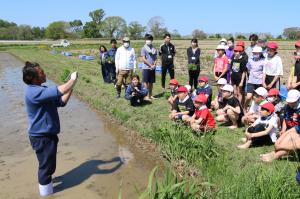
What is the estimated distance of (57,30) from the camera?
109 meters

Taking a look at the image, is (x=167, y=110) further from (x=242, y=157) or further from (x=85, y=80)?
(x=85, y=80)

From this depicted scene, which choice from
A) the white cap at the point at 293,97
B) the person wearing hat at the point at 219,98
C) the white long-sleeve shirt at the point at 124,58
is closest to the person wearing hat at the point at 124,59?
the white long-sleeve shirt at the point at 124,58

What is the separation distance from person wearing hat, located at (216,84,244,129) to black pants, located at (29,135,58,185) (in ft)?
11.7

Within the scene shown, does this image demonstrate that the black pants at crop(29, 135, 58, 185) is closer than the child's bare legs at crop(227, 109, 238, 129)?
Yes

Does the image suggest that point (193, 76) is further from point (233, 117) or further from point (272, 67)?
point (233, 117)

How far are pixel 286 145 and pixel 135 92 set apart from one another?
483 cm

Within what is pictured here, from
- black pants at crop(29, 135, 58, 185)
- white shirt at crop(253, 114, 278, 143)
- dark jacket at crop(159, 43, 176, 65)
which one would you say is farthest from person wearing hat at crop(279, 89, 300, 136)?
dark jacket at crop(159, 43, 176, 65)

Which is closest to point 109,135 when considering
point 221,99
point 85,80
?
point 221,99

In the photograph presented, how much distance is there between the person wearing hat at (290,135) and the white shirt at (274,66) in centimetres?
179

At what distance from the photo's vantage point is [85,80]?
14.7m

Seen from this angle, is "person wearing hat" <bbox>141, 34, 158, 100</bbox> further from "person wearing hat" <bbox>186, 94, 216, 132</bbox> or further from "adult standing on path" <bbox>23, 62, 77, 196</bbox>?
"adult standing on path" <bbox>23, 62, 77, 196</bbox>

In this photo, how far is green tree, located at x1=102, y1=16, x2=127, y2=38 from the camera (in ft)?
323

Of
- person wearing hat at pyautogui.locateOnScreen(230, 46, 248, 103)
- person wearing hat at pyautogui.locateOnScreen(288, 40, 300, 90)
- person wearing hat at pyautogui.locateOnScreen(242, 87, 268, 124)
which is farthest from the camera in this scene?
person wearing hat at pyautogui.locateOnScreen(230, 46, 248, 103)

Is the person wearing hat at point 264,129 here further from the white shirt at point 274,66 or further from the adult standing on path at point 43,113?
the adult standing on path at point 43,113
